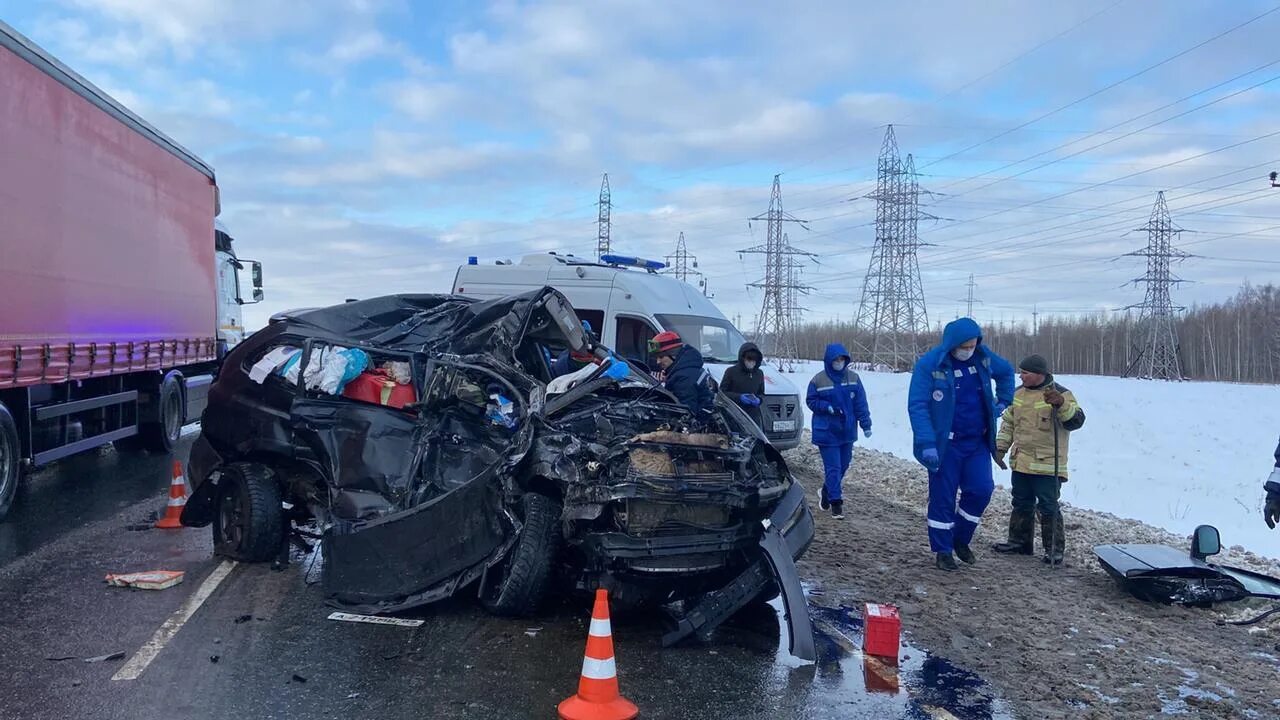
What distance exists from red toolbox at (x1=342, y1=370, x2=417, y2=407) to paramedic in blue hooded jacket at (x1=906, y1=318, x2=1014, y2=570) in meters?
3.77

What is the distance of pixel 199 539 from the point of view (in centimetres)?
753

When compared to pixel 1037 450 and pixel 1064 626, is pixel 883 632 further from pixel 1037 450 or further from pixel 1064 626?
pixel 1037 450

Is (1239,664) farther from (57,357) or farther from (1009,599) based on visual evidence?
(57,357)

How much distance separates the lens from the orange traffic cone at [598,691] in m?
3.84

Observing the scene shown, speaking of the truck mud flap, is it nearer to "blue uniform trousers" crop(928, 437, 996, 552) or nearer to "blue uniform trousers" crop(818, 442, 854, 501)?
"blue uniform trousers" crop(928, 437, 996, 552)

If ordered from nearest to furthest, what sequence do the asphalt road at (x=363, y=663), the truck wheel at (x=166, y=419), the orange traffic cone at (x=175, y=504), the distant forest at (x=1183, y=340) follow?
1. the asphalt road at (x=363, y=663)
2. the orange traffic cone at (x=175, y=504)
3. the truck wheel at (x=166, y=419)
4. the distant forest at (x=1183, y=340)

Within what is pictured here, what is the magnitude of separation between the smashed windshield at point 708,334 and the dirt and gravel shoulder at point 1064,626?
165 inches

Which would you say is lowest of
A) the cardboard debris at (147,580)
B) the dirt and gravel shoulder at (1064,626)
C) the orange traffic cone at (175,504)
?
the dirt and gravel shoulder at (1064,626)

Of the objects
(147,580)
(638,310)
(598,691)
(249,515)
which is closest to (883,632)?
(598,691)

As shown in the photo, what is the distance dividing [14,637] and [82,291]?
511cm

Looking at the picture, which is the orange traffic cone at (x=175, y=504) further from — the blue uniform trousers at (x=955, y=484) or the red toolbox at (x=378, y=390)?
the blue uniform trousers at (x=955, y=484)

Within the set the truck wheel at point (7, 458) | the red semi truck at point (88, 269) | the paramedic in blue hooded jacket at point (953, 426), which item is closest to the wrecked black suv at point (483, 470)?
the paramedic in blue hooded jacket at point (953, 426)

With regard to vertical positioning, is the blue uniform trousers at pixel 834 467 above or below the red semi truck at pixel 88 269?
below

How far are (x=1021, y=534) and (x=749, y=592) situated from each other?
367 cm
